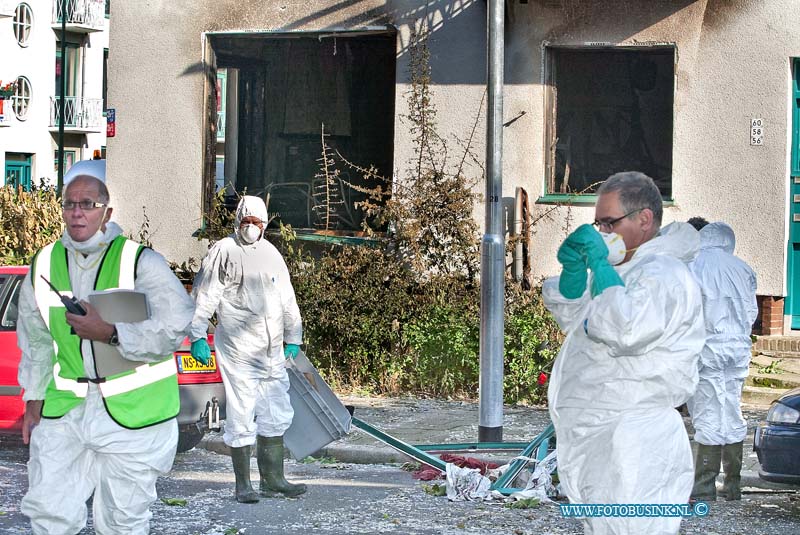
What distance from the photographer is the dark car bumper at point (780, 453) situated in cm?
753

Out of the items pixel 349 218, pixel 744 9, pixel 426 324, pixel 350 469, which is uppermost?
pixel 744 9

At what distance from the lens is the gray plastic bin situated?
8250 mm

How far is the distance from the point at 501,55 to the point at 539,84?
150 inches

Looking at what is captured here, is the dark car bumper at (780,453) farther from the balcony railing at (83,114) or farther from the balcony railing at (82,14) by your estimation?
the balcony railing at (82,14)

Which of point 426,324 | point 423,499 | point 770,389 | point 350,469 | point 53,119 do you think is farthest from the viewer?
point 53,119

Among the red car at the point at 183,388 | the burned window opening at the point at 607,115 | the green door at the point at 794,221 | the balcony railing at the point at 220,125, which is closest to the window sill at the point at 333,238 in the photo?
the balcony railing at the point at 220,125

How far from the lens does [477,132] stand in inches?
526

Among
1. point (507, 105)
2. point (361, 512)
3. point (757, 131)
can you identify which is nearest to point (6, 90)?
point (507, 105)

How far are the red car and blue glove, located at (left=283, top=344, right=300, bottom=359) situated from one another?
2.73 feet

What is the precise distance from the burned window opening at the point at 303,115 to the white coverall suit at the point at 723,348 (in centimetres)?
625

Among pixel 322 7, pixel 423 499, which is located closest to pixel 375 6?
pixel 322 7

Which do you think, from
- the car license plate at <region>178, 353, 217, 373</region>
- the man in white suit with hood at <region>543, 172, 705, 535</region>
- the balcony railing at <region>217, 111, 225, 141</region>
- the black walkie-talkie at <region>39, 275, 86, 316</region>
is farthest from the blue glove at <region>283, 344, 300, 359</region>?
the balcony railing at <region>217, 111, 225, 141</region>

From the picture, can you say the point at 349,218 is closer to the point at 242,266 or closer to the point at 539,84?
the point at 539,84

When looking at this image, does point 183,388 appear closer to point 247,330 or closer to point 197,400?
point 197,400
